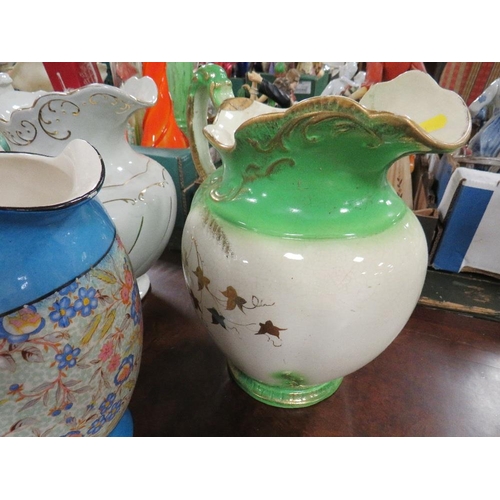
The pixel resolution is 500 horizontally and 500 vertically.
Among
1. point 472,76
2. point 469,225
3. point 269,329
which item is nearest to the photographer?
point 269,329

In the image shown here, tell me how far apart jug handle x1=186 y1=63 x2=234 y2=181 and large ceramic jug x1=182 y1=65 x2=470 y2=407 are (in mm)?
150

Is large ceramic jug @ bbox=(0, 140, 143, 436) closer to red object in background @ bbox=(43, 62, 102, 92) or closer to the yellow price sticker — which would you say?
the yellow price sticker

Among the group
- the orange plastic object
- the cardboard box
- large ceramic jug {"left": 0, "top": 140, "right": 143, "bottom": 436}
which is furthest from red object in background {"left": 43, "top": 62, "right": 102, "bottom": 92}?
the cardboard box

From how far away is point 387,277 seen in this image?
440 mm

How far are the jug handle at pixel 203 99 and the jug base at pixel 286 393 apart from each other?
1.18 feet

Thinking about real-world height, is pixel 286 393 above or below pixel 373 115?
below

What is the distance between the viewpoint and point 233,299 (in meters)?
0.46

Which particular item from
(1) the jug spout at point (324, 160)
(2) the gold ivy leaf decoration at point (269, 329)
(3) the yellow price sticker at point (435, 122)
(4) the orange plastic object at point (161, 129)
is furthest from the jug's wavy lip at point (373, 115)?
(4) the orange plastic object at point (161, 129)

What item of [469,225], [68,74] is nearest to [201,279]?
[469,225]

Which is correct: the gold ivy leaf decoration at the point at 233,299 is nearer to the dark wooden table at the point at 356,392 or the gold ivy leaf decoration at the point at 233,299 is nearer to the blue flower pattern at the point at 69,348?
the blue flower pattern at the point at 69,348

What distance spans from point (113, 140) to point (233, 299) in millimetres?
376

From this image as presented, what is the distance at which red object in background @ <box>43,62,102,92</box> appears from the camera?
103 cm

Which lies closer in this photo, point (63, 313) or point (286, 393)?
point (63, 313)

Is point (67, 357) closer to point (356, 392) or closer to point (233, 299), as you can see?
point (233, 299)
